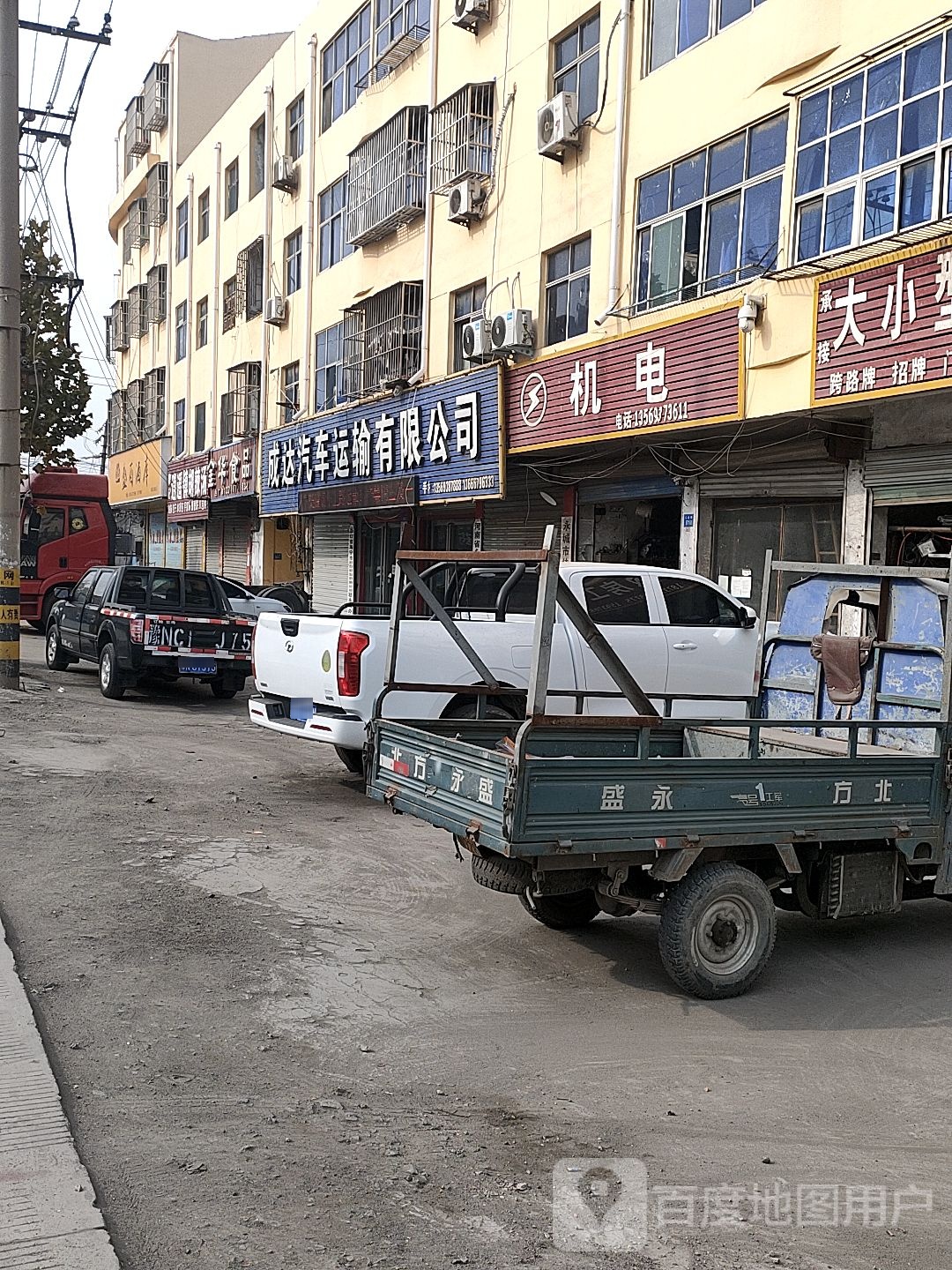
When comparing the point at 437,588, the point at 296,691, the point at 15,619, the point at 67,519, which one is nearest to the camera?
the point at 296,691

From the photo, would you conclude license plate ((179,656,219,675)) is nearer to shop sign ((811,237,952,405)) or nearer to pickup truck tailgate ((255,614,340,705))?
pickup truck tailgate ((255,614,340,705))

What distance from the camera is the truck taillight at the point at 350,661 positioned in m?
8.60

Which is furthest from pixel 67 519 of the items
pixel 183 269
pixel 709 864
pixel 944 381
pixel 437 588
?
pixel 709 864

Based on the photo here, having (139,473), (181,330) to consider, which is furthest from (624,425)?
(139,473)

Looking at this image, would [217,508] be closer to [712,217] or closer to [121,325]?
[121,325]

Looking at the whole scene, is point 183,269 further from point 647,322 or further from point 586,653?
point 586,653

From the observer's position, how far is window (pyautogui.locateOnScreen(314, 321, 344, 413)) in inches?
958

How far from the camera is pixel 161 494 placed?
36.8 metres

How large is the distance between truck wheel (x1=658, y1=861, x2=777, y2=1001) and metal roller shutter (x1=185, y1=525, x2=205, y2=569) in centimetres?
3209

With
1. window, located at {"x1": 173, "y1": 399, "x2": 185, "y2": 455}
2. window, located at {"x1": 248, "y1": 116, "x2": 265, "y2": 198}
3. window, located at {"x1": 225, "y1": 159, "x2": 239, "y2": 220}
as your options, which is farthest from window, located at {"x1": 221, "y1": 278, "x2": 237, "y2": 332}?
window, located at {"x1": 173, "y1": 399, "x2": 185, "y2": 455}

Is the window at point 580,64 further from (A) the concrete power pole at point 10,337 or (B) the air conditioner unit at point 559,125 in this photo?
(A) the concrete power pole at point 10,337

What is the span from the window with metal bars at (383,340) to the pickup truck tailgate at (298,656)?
11.4 metres

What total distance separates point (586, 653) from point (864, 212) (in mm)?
5287

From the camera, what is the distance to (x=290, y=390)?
27.1 meters
